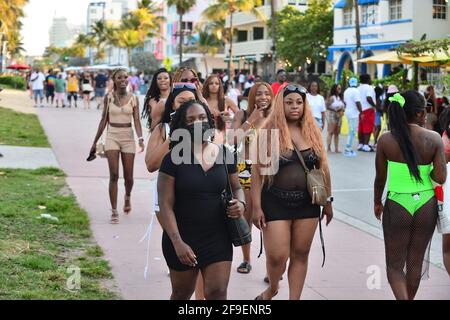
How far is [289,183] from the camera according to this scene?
562 cm

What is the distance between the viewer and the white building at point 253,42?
192ft

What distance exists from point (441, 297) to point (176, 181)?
2927 mm

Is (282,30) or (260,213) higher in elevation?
(282,30)

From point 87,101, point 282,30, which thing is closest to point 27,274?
point 87,101

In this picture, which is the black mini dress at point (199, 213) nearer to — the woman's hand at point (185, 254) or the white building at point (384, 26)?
the woman's hand at point (185, 254)

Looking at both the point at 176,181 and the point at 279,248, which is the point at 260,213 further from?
the point at 176,181

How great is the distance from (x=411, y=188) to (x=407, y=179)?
0.07 meters

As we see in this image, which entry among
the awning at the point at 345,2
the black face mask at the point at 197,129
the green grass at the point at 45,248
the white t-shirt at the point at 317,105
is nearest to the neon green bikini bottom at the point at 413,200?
the black face mask at the point at 197,129

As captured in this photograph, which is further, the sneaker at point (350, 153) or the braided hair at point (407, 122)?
the sneaker at point (350, 153)

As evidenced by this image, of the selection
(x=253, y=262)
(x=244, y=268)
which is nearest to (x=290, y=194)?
(x=244, y=268)

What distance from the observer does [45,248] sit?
7.55 metres

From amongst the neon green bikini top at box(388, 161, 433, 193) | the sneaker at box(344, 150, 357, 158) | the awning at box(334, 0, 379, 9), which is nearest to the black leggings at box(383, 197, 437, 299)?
the neon green bikini top at box(388, 161, 433, 193)

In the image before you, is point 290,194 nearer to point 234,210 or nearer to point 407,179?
point 407,179

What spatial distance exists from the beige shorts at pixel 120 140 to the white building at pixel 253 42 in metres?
47.2
